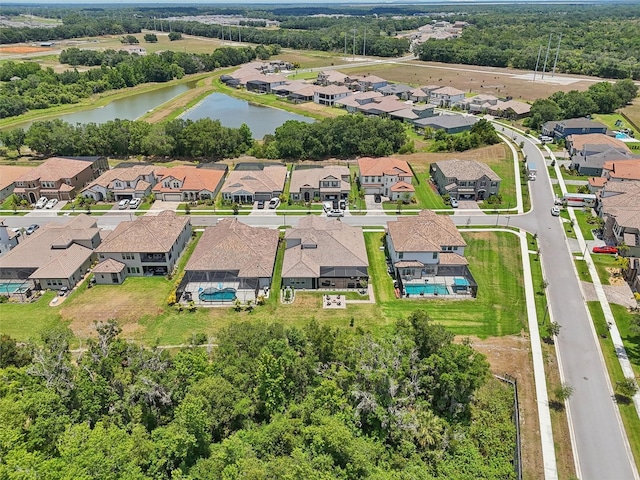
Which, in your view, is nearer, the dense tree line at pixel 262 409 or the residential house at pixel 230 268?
the dense tree line at pixel 262 409

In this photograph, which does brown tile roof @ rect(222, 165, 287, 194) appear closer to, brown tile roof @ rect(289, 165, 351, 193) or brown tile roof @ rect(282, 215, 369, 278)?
brown tile roof @ rect(289, 165, 351, 193)

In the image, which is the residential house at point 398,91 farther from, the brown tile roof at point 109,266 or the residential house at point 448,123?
the brown tile roof at point 109,266

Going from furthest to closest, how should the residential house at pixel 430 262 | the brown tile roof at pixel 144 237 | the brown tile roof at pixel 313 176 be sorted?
the brown tile roof at pixel 313 176 → the brown tile roof at pixel 144 237 → the residential house at pixel 430 262

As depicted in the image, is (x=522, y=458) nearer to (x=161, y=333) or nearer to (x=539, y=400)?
(x=539, y=400)

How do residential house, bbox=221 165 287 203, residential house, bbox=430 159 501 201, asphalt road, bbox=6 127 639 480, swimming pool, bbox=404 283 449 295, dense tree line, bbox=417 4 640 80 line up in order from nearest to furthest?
asphalt road, bbox=6 127 639 480, swimming pool, bbox=404 283 449 295, residential house, bbox=221 165 287 203, residential house, bbox=430 159 501 201, dense tree line, bbox=417 4 640 80

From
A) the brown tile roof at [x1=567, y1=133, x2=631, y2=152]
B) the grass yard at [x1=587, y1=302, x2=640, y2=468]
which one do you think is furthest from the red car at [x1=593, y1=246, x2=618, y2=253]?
the brown tile roof at [x1=567, y1=133, x2=631, y2=152]

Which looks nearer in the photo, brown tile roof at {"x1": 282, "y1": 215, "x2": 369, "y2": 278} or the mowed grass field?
the mowed grass field

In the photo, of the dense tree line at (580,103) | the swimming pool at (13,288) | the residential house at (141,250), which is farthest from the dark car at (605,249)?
the swimming pool at (13,288)
